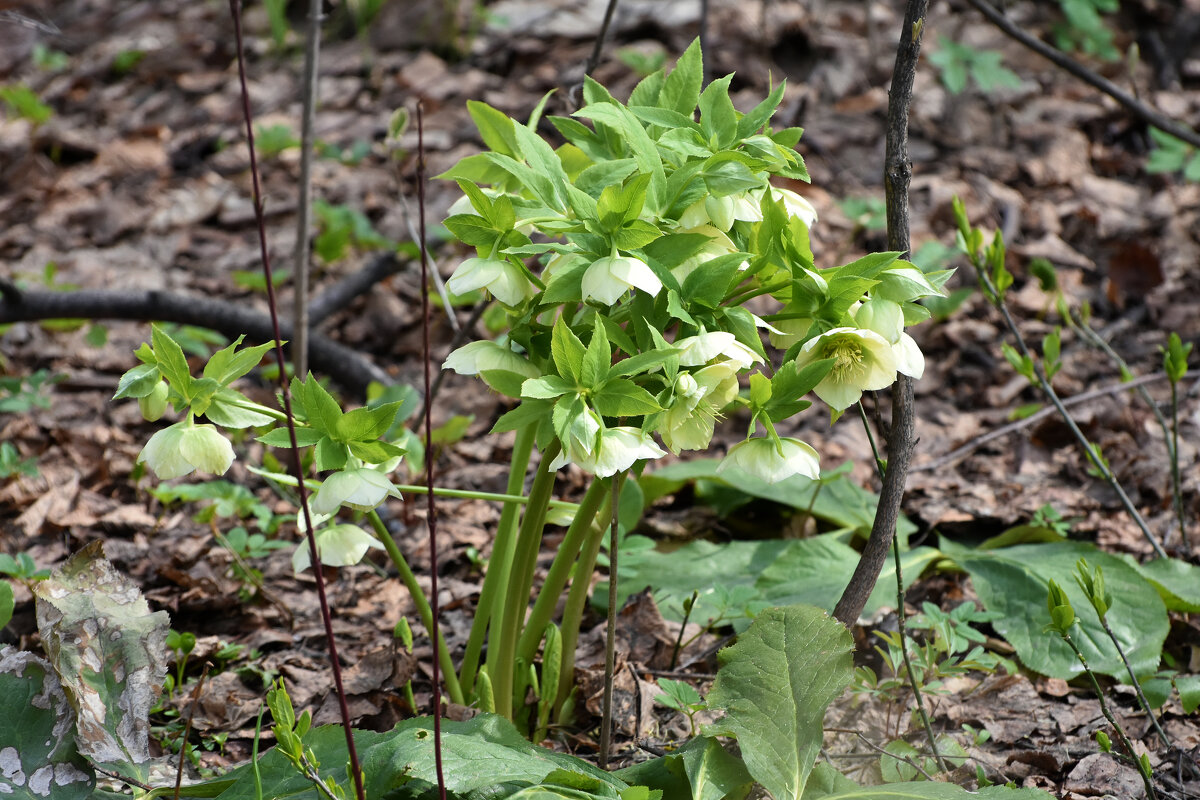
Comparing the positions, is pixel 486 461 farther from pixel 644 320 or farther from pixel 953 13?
pixel 953 13

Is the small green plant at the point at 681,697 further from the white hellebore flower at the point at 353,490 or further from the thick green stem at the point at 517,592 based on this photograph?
the white hellebore flower at the point at 353,490

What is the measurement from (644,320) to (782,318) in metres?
0.17

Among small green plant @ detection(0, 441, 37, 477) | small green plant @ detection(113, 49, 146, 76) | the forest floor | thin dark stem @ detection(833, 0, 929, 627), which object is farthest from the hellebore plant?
small green plant @ detection(113, 49, 146, 76)

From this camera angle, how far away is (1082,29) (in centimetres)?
376

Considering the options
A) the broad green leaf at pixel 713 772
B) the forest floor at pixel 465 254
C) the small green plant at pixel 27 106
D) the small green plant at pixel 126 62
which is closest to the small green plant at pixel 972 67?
the forest floor at pixel 465 254

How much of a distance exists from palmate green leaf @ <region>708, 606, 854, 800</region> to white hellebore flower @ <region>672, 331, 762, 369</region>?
0.38 meters

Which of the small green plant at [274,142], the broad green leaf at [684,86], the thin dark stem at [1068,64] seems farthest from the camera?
the small green plant at [274,142]

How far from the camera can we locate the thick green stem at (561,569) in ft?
3.88

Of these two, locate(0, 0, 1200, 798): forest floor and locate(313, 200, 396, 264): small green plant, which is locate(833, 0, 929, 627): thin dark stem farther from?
locate(313, 200, 396, 264): small green plant

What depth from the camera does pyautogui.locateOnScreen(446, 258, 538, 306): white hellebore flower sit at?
1.02m

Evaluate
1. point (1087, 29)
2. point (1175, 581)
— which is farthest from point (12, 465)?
point (1087, 29)

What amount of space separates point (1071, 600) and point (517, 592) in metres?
0.98

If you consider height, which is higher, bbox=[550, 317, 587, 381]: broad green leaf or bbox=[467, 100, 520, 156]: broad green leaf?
bbox=[467, 100, 520, 156]: broad green leaf

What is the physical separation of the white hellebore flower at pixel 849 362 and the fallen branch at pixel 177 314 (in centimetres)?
165
